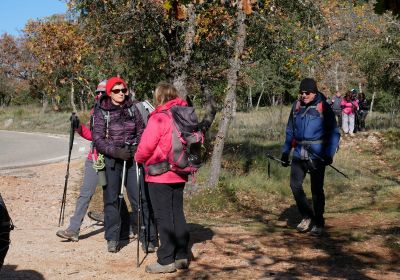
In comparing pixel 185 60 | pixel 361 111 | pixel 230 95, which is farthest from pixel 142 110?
pixel 361 111

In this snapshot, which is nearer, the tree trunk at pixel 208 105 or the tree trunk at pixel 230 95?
the tree trunk at pixel 230 95

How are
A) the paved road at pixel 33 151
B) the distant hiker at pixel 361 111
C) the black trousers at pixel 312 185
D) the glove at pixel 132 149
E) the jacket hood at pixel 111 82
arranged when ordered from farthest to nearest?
the distant hiker at pixel 361 111, the paved road at pixel 33 151, the black trousers at pixel 312 185, the glove at pixel 132 149, the jacket hood at pixel 111 82

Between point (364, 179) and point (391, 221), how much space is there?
495cm

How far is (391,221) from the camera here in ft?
26.6

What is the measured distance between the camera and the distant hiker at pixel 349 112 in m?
21.1

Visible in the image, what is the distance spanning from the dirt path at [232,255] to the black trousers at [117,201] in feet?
0.81

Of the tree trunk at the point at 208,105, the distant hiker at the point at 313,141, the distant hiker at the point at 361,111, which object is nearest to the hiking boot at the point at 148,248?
the distant hiker at the point at 313,141

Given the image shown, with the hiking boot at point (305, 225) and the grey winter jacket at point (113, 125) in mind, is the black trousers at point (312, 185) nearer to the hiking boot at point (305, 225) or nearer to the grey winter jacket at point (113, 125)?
the hiking boot at point (305, 225)

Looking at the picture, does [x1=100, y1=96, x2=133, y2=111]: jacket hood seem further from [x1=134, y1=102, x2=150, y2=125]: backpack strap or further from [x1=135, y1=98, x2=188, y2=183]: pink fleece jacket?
[x1=135, y1=98, x2=188, y2=183]: pink fleece jacket

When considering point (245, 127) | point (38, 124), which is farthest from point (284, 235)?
point (38, 124)

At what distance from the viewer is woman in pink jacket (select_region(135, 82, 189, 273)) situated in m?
5.20

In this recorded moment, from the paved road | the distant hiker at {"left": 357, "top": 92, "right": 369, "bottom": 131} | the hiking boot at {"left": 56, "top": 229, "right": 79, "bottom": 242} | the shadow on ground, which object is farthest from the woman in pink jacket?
the distant hiker at {"left": 357, "top": 92, "right": 369, "bottom": 131}

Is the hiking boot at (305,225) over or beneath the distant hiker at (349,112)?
beneath

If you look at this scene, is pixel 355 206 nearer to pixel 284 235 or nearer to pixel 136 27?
pixel 284 235
